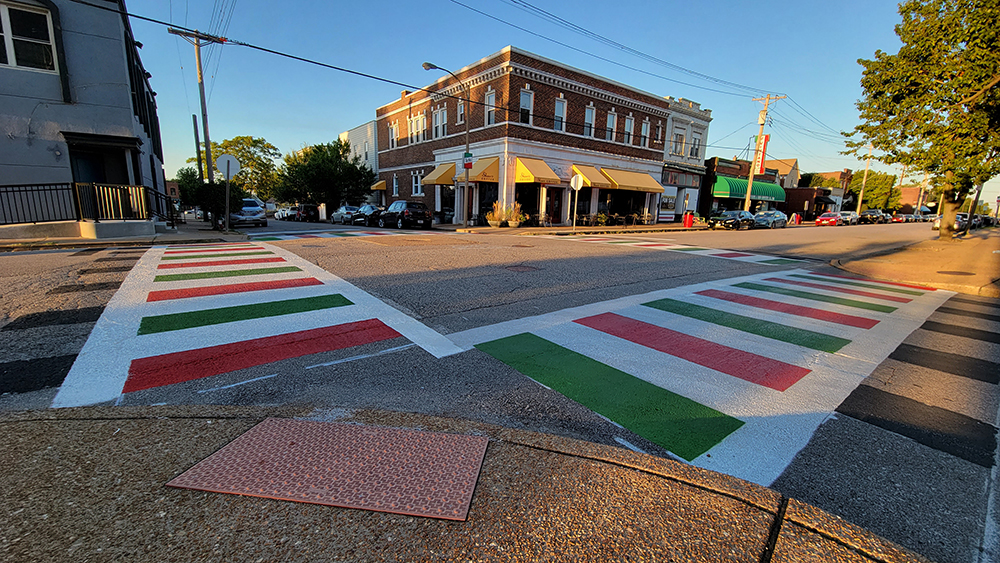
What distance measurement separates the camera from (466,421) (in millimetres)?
2812

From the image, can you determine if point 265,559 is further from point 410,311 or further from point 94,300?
point 94,300

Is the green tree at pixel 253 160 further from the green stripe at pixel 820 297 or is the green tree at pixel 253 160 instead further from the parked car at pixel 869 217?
the parked car at pixel 869 217

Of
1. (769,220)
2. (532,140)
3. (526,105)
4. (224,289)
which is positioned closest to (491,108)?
(526,105)

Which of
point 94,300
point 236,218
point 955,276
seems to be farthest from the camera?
Result: point 236,218

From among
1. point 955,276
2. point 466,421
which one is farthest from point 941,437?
point 955,276

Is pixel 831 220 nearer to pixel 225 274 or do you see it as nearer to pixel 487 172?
pixel 487 172

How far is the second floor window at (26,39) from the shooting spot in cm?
1318

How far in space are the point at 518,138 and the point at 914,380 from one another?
78.4 feet

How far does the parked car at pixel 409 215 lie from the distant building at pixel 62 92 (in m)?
12.2

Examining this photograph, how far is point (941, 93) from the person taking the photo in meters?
13.0

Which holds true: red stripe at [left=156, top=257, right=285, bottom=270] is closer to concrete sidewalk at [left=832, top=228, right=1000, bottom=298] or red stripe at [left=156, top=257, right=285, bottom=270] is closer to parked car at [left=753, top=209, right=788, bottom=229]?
concrete sidewalk at [left=832, top=228, right=1000, bottom=298]

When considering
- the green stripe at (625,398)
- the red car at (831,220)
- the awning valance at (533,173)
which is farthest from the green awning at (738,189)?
the green stripe at (625,398)

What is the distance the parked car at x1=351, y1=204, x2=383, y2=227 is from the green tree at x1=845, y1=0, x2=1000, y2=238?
24.6m

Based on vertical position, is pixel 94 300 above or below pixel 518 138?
below
